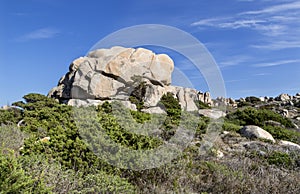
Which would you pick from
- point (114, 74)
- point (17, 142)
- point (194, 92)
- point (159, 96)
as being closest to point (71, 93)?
point (114, 74)

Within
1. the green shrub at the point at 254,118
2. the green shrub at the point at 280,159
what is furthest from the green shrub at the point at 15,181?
the green shrub at the point at 254,118

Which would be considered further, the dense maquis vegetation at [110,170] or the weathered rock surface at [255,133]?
the weathered rock surface at [255,133]

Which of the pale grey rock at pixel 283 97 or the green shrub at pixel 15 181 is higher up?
the pale grey rock at pixel 283 97

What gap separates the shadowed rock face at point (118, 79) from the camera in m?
24.6

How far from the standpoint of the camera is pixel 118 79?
25.2 meters

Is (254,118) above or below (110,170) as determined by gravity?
above

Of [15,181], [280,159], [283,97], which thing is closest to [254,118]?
[280,159]

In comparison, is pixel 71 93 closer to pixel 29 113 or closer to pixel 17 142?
pixel 29 113

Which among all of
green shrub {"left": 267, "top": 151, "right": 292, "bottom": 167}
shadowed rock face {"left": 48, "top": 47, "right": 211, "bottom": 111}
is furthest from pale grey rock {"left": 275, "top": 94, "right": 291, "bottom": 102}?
green shrub {"left": 267, "top": 151, "right": 292, "bottom": 167}

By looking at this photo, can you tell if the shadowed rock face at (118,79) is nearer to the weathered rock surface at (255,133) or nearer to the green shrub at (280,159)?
the weathered rock surface at (255,133)

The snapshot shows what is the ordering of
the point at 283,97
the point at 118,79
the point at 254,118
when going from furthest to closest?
the point at 283,97, the point at 118,79, the point at 254,118

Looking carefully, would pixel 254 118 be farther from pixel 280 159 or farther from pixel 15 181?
pixel 15 181

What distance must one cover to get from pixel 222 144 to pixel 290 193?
5.81 m

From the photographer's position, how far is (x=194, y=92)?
26734 mm
